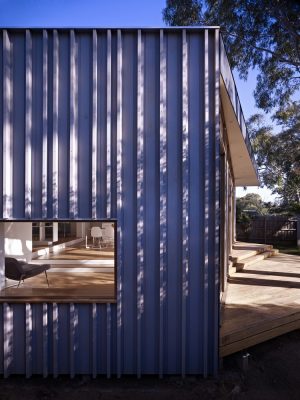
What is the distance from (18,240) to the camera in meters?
6.33

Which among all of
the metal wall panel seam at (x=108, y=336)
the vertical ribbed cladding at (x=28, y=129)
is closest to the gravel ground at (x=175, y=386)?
the metal wall panel seam at (x=108, y=336)

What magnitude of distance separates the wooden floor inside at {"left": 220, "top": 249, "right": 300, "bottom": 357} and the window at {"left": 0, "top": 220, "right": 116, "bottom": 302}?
1.65m

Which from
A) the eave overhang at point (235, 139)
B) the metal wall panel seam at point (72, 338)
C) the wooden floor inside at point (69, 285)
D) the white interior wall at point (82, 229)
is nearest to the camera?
the metal wall panel seam at point (72, 338)

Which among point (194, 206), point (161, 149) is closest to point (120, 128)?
point (161, 149)

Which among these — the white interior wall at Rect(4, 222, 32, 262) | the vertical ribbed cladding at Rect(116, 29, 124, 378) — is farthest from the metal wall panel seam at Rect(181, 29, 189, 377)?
the white interior wall at Rect(4, 222, 32, 262)

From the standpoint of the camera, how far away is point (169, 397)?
3.29 meters

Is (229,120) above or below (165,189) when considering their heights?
above

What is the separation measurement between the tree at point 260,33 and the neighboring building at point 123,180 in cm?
775

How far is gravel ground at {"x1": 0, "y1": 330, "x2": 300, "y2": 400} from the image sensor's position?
10.8 ft

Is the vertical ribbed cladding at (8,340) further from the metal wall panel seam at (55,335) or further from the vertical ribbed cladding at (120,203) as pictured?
the vertical ribbed cladding at (120,203)

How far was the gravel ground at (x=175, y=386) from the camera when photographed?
3.31 meters

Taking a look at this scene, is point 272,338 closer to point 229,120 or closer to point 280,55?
point 229,120

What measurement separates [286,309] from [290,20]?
8.84 meters

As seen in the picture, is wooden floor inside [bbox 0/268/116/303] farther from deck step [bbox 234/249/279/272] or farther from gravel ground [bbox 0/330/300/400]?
deck step [bbox 234/249/279/272]
